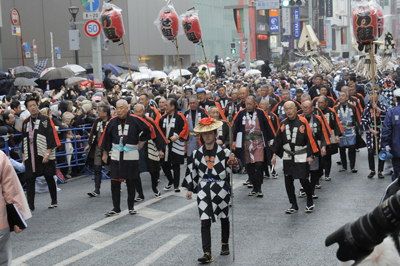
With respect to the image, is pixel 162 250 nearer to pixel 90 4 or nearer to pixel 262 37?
pixel 90 4

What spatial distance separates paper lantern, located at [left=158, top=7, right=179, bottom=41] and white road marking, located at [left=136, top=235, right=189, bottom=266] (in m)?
9.51

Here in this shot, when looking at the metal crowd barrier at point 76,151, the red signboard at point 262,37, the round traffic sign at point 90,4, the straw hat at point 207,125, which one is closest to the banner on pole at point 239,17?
the round traffic sign at point 90,4

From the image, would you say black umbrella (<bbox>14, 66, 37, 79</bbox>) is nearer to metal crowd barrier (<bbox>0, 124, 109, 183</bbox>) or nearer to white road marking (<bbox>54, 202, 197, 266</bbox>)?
metal crowd barrier (<bbox>0, 124, 109, 183</bbox>)

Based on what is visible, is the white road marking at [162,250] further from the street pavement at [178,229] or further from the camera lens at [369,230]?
the camera lens at [369,230]

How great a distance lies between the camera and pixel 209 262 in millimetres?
6246

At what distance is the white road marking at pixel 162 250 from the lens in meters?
6.30

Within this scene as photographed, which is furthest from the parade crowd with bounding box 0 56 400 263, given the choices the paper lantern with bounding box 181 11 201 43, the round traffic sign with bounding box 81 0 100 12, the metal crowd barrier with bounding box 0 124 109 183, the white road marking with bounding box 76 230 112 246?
the paper lantern with bounding box 181 11 201 43

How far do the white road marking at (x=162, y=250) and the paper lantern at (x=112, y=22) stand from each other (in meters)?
7.77

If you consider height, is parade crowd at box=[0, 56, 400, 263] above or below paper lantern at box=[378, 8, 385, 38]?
below

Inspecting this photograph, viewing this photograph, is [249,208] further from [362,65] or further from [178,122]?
[362,65]

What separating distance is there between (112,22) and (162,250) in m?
8.27

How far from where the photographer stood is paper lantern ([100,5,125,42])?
13.5 m

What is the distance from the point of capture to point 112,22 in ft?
44.3

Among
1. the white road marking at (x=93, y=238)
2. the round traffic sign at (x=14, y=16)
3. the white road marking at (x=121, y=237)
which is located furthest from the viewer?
the round traffic sign at (x=14, y=16)
